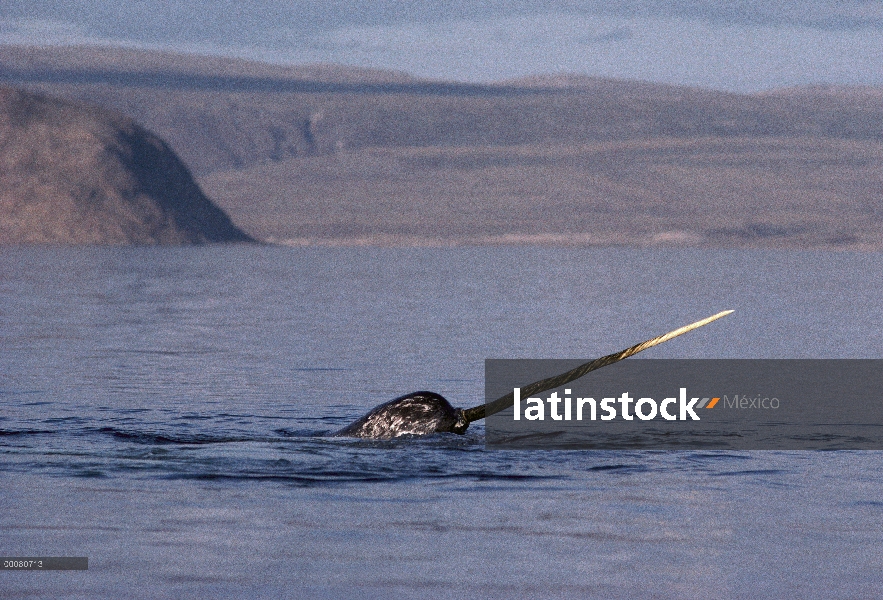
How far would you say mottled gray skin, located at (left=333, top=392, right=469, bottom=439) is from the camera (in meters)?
21.5

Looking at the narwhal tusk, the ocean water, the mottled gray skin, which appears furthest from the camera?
the mottled gray skin

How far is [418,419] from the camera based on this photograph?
21.6 m

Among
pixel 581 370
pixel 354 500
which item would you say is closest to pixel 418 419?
pixel 581 370

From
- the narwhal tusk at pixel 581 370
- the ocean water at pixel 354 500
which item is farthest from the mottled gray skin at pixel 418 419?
the narwhal tusk at pixel 581 370

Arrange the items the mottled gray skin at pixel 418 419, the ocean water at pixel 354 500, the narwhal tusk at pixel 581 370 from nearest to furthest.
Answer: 1. the ocean water at pixel 354 500
2. the narwhal tusk at pixel 581 370
3. the mottled gray skin at pixel 418 419

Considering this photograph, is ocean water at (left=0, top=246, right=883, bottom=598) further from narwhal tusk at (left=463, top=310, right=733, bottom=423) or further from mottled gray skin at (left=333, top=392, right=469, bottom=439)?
narwhal tusk at (left=463, top=310, right=733, bottom=423)

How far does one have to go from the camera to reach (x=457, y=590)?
42.4 ft

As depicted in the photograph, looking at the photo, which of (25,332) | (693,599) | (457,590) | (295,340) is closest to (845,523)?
(693,599)

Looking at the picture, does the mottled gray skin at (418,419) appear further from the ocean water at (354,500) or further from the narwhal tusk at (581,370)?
the narwhal tusk at (581,370)

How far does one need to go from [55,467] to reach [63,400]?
9015 millimetres

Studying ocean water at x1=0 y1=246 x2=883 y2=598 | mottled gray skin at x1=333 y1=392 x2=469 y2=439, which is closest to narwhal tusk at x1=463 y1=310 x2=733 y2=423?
ocean water at x1=0 y1=246 x2=883 y2=598

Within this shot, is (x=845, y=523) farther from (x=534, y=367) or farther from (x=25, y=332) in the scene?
(x=25, y=332)

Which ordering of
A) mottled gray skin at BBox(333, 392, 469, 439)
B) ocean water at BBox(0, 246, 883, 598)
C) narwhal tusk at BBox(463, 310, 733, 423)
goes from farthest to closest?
mottled gray skin at BBox(333, 392, 469, 439)
narwhal tusk at BBox(463, 310, 733, 423)
ocean water at BBox(0, 246, 883, 598)

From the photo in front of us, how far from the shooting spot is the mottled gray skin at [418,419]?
21.5 metres
